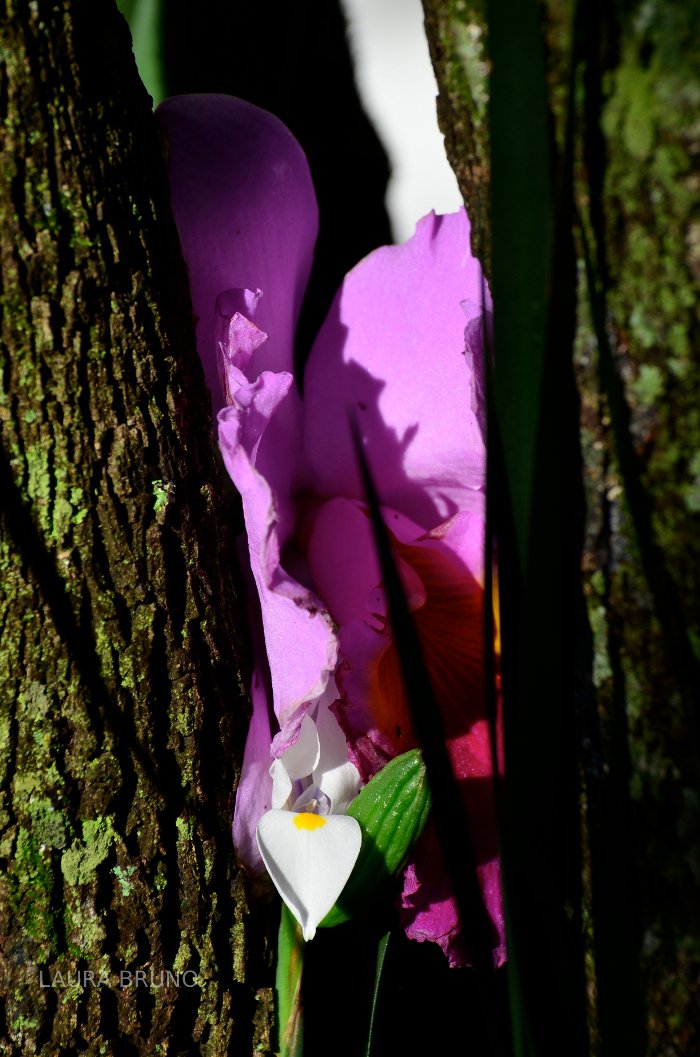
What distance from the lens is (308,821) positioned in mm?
451

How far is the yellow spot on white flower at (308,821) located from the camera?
1.47 ft

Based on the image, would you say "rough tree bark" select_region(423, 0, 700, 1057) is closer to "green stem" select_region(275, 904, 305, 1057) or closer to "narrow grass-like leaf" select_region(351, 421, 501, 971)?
"narrow grass-like leaf" select_region(351, 421, 501, 971)

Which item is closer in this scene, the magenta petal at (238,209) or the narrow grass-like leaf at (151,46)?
the magenta petal at (238,209)

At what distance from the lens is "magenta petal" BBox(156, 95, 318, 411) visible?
510 millimetres

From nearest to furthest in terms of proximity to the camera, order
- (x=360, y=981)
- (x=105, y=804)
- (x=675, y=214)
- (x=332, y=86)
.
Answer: (x=675, y=214) < (x=105, y=804) < (x=360, y=981) < (x=332, y=86)

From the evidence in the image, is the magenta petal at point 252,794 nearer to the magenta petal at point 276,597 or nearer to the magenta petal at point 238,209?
the magenta petal at point 276,597

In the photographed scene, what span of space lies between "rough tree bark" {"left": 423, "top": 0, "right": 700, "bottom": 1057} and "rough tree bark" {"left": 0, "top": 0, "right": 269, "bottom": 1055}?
0.19 meters

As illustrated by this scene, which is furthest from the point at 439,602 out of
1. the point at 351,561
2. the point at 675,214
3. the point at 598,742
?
the point at 675,214

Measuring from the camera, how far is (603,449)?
359mm

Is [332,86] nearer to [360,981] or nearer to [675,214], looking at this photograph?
[675,214]

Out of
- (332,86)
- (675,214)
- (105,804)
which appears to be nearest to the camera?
(675,214)

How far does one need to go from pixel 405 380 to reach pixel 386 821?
0.28 metres

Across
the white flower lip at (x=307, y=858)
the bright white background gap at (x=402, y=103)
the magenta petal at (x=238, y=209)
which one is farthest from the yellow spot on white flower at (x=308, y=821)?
the bright white background gap at (x=402, y=103)

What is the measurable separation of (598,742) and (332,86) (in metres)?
0.65
